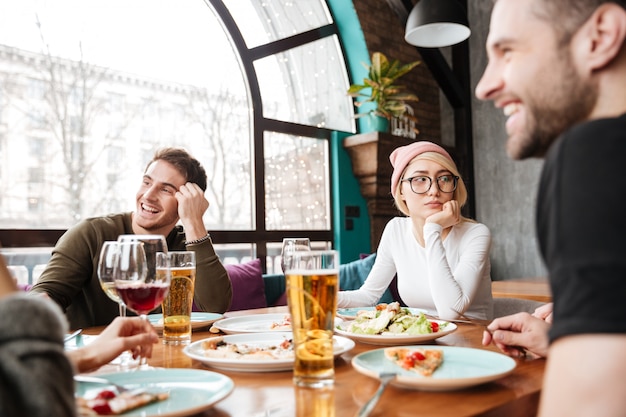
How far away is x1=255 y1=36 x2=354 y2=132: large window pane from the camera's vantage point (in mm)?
4285

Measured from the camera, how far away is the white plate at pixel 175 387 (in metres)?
0.69

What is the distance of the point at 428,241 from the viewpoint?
195 centimetres

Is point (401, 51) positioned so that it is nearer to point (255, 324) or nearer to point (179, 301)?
point (255, 324)

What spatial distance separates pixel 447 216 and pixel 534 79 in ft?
4.51

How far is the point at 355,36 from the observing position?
4652 millimetres

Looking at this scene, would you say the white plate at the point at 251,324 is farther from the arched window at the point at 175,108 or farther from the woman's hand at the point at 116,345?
the arched window at the point at 175,108

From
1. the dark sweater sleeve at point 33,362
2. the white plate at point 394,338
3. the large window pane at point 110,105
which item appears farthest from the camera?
the large window pane at point 110,105

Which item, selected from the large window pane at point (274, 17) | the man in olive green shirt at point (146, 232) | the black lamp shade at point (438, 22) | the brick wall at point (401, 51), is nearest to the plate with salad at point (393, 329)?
the man in olive green shirt at point (146, 232)

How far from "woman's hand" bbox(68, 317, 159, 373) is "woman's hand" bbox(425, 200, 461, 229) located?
1331 millimetres

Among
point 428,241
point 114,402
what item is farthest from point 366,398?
point 428,241

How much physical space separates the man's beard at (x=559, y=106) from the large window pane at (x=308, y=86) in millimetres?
3560

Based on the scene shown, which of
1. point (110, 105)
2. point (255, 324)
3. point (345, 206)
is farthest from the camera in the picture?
point (345, 206)

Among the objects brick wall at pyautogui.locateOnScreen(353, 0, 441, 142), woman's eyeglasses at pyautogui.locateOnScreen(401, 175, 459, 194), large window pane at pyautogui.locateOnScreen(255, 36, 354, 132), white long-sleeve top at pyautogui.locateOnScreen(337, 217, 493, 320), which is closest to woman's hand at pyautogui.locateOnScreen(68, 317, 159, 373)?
white long-sleeve top at pyautogui.locateOnScreen(337, 217, 493, 320)

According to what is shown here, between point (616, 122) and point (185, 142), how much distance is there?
3.43 metres
